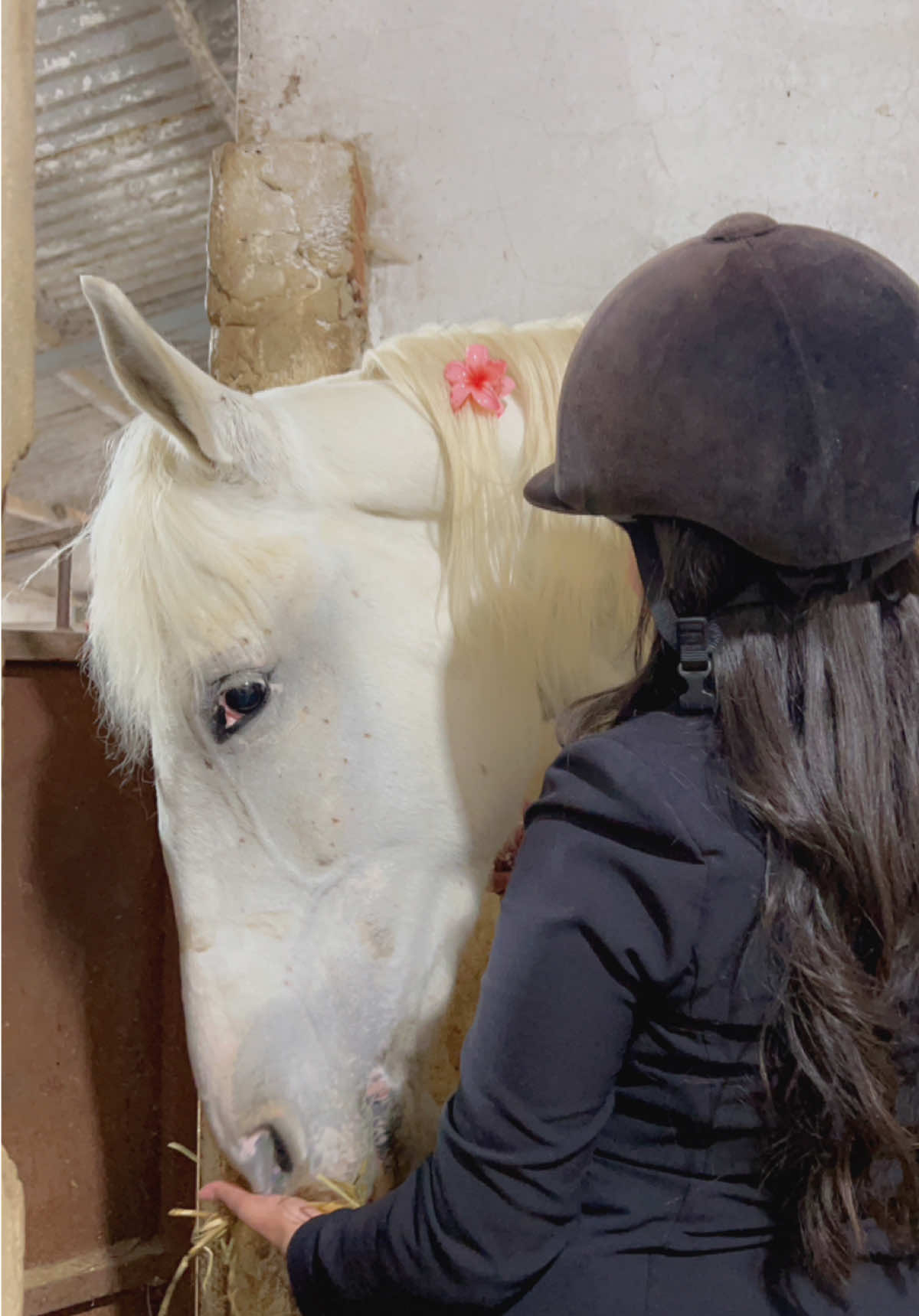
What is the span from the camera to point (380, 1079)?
3.38ft

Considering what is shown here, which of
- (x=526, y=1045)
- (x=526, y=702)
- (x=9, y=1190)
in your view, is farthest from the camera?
(x=526, y=702)

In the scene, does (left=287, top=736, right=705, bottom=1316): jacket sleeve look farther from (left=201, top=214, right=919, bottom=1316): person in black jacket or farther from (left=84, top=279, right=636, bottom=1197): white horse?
(left=84, top=279, right=636, bottom=1197): white horse

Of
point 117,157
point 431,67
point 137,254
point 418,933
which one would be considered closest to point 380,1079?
point 418,933

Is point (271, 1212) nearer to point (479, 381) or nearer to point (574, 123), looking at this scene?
point (479, 381)

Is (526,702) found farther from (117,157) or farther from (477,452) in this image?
(117,157)

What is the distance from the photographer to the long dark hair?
24.8 inches

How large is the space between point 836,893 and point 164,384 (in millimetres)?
732

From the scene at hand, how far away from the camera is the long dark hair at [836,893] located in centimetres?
63

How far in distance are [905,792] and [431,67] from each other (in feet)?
4.83

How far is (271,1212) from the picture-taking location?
913mm

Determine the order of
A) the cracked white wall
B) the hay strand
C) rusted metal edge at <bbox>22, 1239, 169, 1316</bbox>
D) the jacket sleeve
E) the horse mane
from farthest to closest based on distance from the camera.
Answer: the cracked white wall → rusted metal edge at <bbox>22, 1239, 169, 1316</bbox> → the horse mane → the hay strand → the jacket sleeve

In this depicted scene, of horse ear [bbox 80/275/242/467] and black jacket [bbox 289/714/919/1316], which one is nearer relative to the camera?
black jacket [bbox 289/714/919/1316]

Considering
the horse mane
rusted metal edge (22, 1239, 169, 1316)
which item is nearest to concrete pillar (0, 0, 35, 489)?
the horse mane

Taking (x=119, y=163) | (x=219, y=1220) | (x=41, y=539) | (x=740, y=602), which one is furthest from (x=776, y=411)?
(x=119, y=163)
